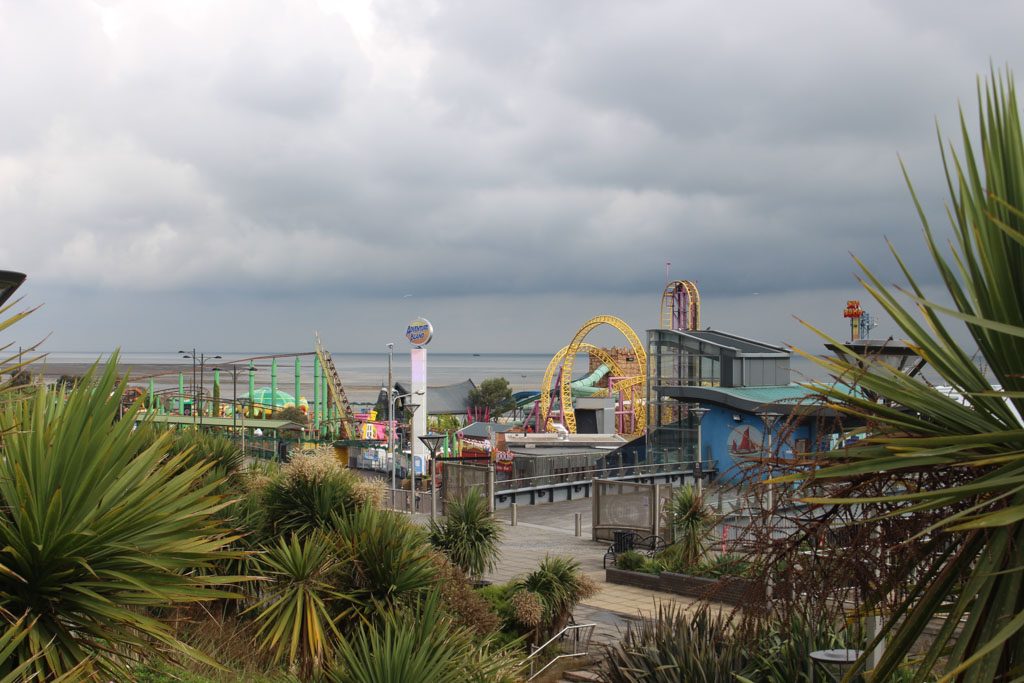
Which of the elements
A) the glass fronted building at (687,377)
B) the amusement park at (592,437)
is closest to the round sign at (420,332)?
the amusement park at (592,437)

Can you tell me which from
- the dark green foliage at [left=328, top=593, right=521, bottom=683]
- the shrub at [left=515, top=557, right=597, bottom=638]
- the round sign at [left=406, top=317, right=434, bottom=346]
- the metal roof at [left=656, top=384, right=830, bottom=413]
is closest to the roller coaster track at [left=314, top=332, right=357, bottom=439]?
the round sign at [left=406, top=317, right=434, bottom=346]

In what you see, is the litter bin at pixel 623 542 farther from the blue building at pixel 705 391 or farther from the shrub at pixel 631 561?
the blue building at pixel 705 391

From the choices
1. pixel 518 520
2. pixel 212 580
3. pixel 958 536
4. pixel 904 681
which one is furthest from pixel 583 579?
pixel 518 520

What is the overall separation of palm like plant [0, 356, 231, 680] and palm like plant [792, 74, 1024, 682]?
3.62 m

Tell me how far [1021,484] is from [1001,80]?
71.1 inches

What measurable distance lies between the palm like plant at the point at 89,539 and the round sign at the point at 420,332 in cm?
4239

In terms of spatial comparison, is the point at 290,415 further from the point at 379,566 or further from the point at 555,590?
the point at 379,566

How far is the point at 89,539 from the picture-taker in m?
5.06

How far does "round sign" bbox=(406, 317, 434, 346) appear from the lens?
4838cm

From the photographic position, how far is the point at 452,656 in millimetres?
8414

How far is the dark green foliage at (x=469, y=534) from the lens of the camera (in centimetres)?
1602

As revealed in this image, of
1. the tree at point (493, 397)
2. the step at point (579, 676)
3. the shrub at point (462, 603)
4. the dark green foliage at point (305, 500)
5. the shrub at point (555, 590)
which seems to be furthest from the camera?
the tree at point (493, 397)

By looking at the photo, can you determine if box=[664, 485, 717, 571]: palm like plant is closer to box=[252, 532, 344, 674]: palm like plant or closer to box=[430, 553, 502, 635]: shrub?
box=[430, 553, 502, 635]: shrub

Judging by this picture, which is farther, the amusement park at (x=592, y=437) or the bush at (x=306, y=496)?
the amusement park at (x=592, y=437)
